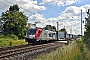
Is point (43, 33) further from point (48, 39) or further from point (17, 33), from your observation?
point (17, 33)

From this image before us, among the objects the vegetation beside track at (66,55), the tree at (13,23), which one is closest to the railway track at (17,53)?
the vegetation beside track at (66,55)

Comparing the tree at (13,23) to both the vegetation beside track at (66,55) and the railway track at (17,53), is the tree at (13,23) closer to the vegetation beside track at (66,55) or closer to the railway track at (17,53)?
the railway track at (17,53)

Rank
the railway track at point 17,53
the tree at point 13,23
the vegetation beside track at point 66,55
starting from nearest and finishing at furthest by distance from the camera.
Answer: the vegetation beside track at point 66,55 → the railway track at point 17,53 → the tree at point 13,23

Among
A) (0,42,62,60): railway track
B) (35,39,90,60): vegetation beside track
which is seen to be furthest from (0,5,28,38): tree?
(35,39,90,60): vegetation beside track

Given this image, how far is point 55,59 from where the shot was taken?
13477mm

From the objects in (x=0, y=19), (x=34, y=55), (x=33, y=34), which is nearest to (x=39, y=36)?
(x=33, y=34)

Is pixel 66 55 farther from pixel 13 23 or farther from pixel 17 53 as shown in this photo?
pixel 13 23

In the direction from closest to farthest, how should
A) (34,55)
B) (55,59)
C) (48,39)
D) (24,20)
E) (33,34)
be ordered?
(55,59), (34,55), (33,34), (48,39), (24,20)

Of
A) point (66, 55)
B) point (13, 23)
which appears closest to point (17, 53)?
point (66, 55)

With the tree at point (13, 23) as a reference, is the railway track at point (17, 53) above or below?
below

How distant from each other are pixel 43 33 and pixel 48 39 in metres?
4.30

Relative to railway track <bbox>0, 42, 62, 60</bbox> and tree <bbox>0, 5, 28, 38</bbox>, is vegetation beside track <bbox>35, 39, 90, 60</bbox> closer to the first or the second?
railway track <bbox>0, 42, 62, 60</bbox>

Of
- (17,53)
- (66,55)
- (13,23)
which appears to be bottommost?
(17,53)

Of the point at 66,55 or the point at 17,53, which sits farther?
the point at 17,53
